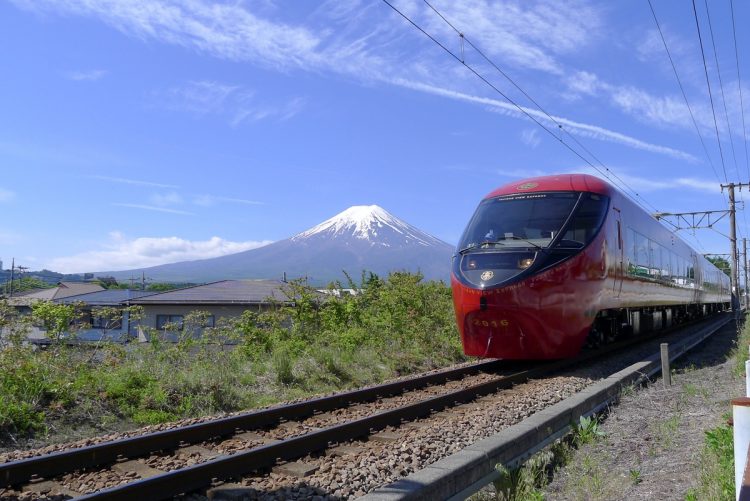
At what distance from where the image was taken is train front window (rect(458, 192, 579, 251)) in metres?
10.6

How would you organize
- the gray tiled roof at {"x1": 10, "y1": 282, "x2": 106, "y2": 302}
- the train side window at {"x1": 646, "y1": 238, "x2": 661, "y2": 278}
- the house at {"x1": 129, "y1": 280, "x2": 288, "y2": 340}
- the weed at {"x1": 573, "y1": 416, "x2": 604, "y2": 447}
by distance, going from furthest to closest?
the gray tiled roof at {"x1": 10, "y1": 282, "x2": 106, "y2": 302}, the house at {"x1": 129, "y1": 280, "x2": 288, "y2": 340}, the train side window at {"x1": 646, "y1": 238, "x2": 661, "y2": 278}, the weed at {"x1": 573, "y1": 416, "x2": 604, "y2": 447}

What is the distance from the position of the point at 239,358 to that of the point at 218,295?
29198mm

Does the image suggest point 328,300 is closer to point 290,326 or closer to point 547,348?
point 290,326

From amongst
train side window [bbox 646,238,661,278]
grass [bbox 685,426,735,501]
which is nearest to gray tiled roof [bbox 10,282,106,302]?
train side window [bbox 646,238,661,278]

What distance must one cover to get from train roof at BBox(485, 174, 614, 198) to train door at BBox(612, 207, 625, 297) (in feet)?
2.00

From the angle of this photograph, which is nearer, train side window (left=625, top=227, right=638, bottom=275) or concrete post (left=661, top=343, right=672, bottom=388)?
concrete post (left=661, top=343, right=672, bottom=388)

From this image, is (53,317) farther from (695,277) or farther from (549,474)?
(695,277)

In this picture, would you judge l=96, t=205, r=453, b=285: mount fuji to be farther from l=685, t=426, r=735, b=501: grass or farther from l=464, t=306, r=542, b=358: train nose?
l=685, t=426, r=735, b=501: grass

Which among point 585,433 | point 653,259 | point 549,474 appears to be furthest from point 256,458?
point 653,259

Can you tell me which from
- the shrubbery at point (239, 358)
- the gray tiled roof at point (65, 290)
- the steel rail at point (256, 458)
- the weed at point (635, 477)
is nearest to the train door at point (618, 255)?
the shrubbery at point (239, 358)

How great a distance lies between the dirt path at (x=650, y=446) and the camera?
479cm

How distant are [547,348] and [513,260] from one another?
148cm

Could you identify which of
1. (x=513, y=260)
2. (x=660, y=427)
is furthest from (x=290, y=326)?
(x=660, y=427)

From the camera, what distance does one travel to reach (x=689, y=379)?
408 inches
